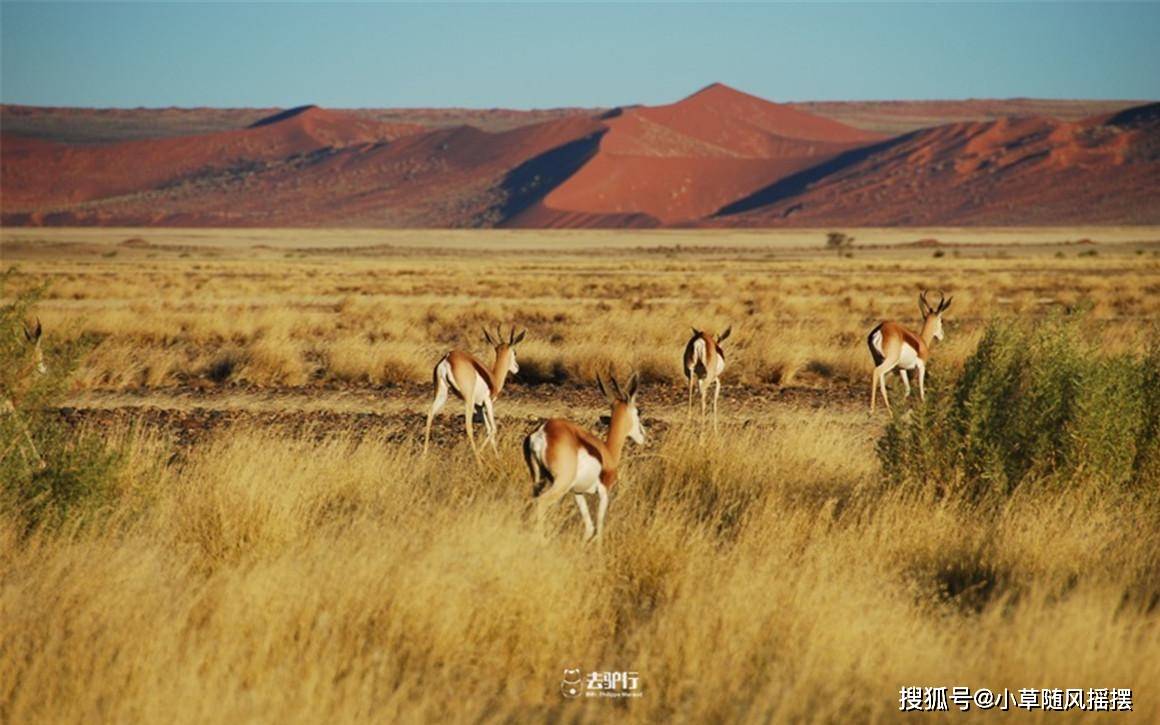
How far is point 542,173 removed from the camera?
181875mm

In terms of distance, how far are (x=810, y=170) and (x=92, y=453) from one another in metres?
173

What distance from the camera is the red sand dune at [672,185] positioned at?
143m

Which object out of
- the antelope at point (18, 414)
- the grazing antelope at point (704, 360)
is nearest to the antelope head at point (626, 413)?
the antelope at point (18, 414)

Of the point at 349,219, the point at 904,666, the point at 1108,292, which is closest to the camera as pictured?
the point at 904,666

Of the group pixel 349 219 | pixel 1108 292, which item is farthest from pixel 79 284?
pixel 349 219

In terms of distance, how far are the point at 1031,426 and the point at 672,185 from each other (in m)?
170

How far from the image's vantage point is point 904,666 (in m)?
5.05

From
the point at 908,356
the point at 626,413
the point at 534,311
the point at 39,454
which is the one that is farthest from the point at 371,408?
the point at 534,311

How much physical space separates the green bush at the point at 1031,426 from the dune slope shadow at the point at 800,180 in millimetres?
156870

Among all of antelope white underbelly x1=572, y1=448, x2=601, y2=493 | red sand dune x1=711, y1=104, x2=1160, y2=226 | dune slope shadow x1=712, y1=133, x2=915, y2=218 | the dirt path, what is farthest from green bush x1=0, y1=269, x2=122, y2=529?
dune slope shadow x1=712, y1=133, x2=915, y2=218

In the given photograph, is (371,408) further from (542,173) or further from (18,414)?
(542,173)

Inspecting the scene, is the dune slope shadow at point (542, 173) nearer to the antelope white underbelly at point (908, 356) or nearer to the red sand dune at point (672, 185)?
the red sand dune at point (672, 185)

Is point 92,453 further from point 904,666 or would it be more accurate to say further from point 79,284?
point 79,284

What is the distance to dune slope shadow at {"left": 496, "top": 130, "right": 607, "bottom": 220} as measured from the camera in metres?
172
